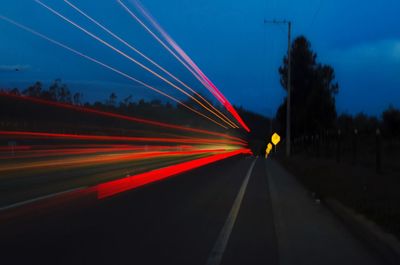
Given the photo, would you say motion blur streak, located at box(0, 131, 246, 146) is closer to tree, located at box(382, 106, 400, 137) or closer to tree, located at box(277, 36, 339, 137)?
tree, located at box(277, 36, 339, 137)

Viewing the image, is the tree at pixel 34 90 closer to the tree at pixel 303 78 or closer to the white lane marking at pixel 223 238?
the tree at pixel 303 78

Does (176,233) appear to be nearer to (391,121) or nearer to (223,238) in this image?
(223,238)

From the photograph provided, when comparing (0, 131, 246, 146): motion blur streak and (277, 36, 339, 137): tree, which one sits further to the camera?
(277, 36, 339, 137): tree

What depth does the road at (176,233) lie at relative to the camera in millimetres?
7496

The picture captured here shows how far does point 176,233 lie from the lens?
9.39 m

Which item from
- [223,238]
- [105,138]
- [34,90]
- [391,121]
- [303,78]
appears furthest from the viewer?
[34,90]

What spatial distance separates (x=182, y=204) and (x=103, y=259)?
6347 millimetres

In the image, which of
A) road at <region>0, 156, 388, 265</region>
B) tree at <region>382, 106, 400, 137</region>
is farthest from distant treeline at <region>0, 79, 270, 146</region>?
road at <region>0, 156, 388, 265</region>

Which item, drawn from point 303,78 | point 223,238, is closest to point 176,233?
point 223,238

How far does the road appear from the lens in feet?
24.6

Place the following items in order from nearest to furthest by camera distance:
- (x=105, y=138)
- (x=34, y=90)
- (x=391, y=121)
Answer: (x=391, y=121) < (x=105, y=138) < (x=34, y=90)

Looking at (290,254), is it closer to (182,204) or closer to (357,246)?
(357,246)

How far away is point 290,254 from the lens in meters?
7.82

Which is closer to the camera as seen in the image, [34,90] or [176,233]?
[176,233]
